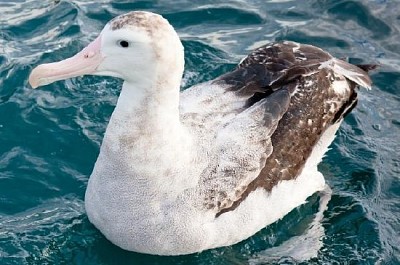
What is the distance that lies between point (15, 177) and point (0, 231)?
31.6 inches

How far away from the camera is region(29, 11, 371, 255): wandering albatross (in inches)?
291

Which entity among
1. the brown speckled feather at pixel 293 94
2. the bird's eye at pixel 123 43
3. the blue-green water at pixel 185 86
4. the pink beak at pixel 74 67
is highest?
the bird's eye at pixel 123 43

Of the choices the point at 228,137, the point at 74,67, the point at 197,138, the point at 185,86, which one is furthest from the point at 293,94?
the point at 74,67

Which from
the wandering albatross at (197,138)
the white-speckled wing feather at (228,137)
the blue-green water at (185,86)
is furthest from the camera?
the blue-green water at (185,86)

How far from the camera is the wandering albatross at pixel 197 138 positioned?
24.2 feet

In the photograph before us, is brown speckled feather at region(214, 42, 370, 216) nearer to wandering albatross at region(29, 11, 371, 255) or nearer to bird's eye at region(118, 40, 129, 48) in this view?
wandering albatross at region(29, 11, 371, 255)

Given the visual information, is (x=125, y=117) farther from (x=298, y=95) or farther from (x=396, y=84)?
(x=396, y=84)

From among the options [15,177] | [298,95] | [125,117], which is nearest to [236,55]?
[298,95]

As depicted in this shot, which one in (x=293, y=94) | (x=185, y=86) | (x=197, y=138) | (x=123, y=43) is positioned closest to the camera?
(x=123, y=43)

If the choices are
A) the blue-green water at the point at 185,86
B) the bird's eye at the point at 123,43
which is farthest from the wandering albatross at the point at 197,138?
the blue-green water at the point at 185,86

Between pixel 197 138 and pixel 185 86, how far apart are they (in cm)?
285

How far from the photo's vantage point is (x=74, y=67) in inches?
294

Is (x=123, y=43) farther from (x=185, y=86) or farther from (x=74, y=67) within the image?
(x=185, y=86)

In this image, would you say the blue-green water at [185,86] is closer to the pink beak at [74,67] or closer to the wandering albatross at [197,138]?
the wandering albatross at [197,138]
